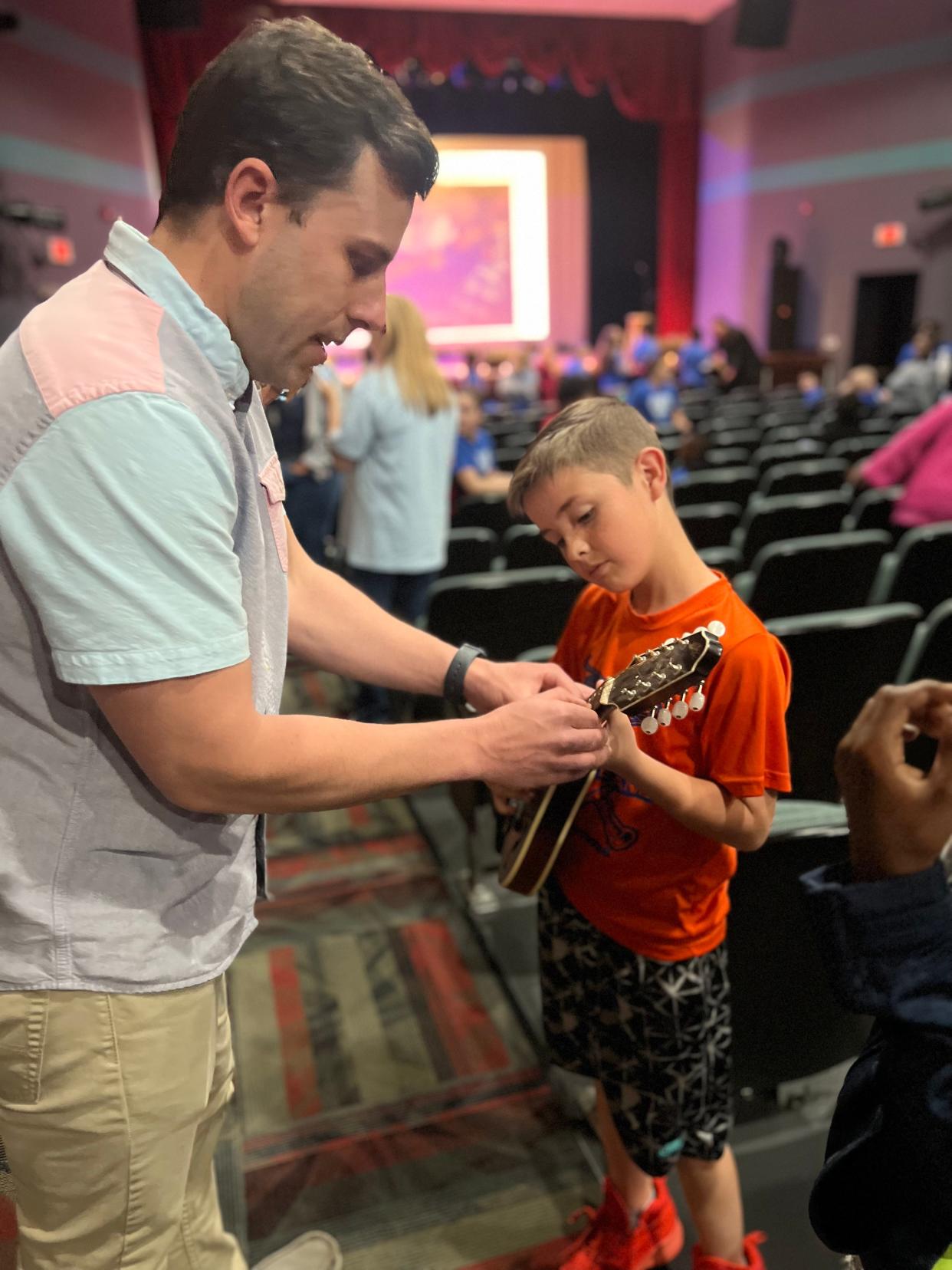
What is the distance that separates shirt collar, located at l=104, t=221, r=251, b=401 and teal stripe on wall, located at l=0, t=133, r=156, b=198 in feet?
26.5

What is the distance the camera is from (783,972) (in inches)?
61.2

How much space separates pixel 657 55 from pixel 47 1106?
50.5 feet

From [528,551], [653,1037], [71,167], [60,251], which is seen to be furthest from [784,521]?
[71,167]

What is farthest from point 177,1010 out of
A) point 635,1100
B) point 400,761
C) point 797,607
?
point 797,607

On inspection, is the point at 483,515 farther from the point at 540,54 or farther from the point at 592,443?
the point at 540,54

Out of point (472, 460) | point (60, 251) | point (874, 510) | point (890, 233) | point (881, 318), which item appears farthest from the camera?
point (881, 318)

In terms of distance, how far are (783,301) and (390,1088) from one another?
13.0 meters

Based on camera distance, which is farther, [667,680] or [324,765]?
[667,680]

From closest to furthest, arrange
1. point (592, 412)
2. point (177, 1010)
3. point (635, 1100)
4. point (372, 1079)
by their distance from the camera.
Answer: point (177, 1010), point (592, 412), point (635, 1100), point (372, 1079)

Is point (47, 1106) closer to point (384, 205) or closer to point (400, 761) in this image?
point (400, 761)

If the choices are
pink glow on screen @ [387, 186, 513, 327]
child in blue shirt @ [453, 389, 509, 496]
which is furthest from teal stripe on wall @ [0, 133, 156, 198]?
child in blue shirt @ [453, 389, 509, 496]

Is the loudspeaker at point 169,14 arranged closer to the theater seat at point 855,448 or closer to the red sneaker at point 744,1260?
the theater seat at point 855,448

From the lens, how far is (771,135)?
41.2 ft

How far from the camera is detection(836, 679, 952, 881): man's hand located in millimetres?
832
